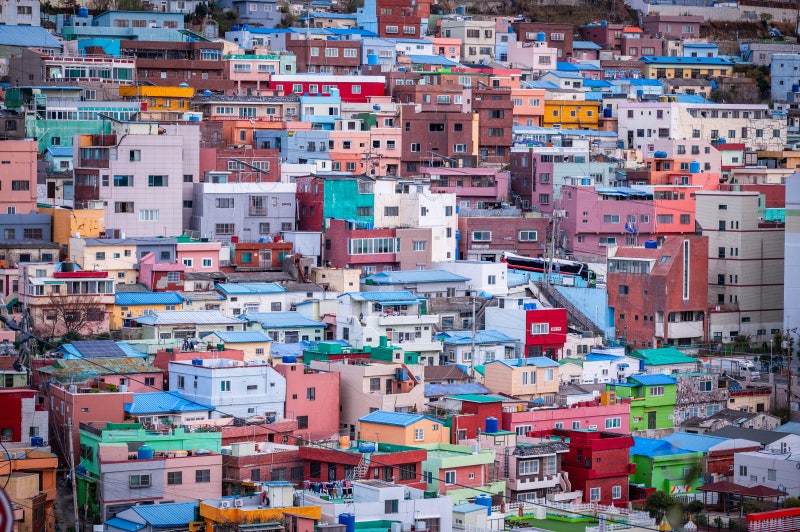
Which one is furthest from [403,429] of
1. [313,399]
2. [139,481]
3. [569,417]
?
[139,481]

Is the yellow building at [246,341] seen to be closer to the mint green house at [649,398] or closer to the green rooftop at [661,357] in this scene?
the mint green house at [649,398]

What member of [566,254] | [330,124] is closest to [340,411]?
[566,254]

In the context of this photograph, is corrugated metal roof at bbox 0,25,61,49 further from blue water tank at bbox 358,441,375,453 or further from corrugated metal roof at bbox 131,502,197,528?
corrugated metal roof at bbox 131,502,197,528

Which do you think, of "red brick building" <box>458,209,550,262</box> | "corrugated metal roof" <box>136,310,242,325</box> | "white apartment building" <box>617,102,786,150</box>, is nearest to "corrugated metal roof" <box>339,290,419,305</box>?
"corrugated metal roof" <box>136,310,242,325</box>

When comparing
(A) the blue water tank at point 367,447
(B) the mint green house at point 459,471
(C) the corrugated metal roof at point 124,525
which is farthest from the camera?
(B) the mint green house at point 459,471

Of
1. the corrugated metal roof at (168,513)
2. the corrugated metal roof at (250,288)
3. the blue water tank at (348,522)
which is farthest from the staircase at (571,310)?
the blue water tank at (348,522)

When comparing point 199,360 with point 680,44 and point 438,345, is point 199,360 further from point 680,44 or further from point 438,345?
point 680,44
